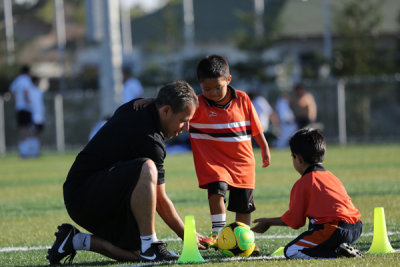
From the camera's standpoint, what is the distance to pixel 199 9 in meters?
45.0

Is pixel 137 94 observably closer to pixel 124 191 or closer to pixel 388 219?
pixel 388 219

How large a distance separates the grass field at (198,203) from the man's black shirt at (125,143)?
77 centimetres

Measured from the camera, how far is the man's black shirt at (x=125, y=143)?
5.52 metres

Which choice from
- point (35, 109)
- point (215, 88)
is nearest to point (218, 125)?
point (215, 88)

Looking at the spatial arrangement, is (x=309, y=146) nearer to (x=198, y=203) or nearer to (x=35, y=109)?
(x=198, y=203)

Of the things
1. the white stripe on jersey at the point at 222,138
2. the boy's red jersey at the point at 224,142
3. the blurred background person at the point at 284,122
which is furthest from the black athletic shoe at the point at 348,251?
the blurred background person at the point at 284,122

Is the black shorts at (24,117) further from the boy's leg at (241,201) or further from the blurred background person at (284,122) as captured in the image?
the boy's leg at (241,201)

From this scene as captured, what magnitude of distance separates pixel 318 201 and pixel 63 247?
203 cm

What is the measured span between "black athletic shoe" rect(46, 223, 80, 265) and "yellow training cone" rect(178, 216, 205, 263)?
0.97 metres

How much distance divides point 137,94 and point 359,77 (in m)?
11.5

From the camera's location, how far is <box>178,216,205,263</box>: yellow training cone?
5.40 m

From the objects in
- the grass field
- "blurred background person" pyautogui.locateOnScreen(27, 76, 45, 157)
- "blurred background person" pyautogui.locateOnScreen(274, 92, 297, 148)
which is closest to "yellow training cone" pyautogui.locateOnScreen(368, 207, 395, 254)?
the grass field

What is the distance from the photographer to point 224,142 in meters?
6.84

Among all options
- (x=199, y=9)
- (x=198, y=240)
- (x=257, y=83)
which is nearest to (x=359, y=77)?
(x=257, y=83)
